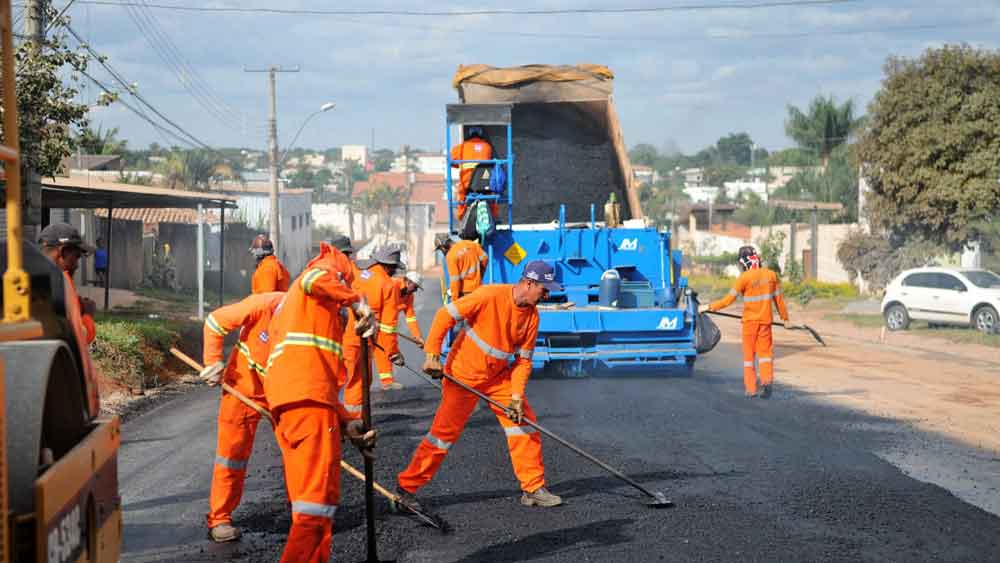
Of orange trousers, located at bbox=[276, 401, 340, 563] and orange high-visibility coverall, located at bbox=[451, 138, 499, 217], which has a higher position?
orange high-visibility coverall, located at bbox=[451, 138, 499, 217]

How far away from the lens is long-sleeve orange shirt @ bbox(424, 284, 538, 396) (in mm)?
7238

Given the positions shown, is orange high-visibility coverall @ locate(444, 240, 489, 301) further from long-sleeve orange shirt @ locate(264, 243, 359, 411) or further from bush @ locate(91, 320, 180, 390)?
long-sleeve orange shirt @ locate(264, 243, 359, 411)

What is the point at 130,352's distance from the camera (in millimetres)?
13773

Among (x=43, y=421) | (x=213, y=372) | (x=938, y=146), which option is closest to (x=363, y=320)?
(x=213, y=372)

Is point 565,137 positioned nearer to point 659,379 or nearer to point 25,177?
point 659,379

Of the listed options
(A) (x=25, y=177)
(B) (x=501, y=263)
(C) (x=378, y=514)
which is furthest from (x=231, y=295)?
(A) (x=25, y=177)

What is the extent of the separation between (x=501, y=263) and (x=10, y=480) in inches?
402

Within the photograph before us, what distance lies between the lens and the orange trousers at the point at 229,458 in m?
6.36

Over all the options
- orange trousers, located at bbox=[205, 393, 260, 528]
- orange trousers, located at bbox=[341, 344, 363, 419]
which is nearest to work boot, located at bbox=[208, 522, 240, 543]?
orange trousers, located at bbox=[205, 393, 260, 528]

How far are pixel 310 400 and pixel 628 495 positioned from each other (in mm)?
2922

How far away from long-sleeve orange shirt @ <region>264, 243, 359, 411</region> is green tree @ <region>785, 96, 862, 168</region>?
189 ft

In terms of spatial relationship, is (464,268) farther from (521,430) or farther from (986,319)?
(986,319)

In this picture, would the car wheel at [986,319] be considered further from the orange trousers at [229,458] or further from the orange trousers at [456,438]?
the orange trousers at [229,458]

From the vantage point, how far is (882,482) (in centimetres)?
767
